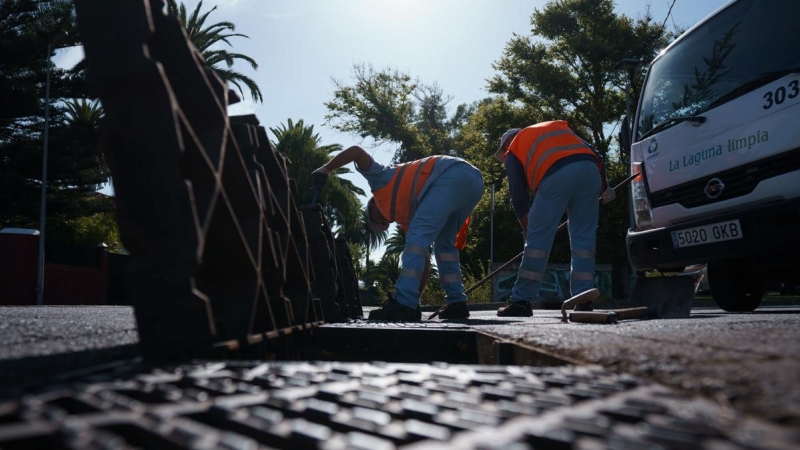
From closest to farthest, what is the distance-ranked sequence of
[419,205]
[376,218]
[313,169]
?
[419,205]
[376,218]
[313,169]

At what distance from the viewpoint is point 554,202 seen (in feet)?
20.6

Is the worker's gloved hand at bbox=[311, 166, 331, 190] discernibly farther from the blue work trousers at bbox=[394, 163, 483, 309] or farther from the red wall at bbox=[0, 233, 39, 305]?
the red wall at bbox=[0, 233, 39, 305]

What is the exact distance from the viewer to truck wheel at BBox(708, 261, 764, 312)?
683 cm

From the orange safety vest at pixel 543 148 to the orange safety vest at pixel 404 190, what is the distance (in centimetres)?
90

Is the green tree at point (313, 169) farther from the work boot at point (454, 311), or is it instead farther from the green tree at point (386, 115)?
the work boot at point (454, 311)

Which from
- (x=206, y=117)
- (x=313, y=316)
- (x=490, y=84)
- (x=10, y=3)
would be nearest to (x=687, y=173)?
(x=313, y=316)

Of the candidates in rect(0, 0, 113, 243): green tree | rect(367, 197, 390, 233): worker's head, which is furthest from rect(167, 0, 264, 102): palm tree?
rect(367, 197, 390, 233): worker's head

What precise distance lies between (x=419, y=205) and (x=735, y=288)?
10.7 ft

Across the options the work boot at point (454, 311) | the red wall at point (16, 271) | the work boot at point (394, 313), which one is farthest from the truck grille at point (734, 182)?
the red wall at point (16, 271)

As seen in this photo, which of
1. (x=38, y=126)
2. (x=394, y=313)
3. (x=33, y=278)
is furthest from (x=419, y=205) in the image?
(x=38, y=126)

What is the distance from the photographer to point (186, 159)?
6.80 feet

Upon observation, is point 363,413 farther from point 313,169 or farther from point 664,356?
point 313,169

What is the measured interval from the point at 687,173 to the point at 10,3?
25329 millimetres

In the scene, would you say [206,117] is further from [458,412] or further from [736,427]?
[736,427]
